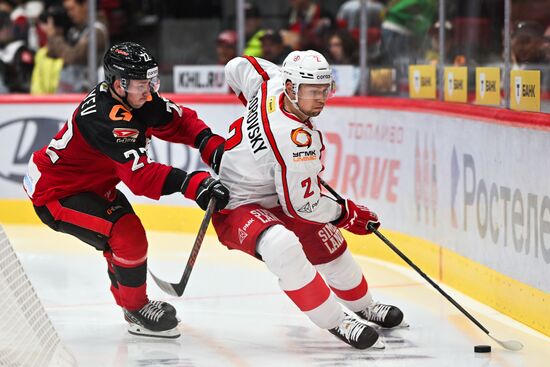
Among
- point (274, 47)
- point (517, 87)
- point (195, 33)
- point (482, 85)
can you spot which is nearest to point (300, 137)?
point (517, 87)

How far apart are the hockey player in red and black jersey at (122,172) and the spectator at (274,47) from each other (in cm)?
286

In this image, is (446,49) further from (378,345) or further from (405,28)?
(378,345)

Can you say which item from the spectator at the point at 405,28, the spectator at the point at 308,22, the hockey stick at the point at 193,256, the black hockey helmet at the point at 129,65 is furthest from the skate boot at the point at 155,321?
the spectator at the point at 308,22

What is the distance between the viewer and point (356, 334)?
179 inches

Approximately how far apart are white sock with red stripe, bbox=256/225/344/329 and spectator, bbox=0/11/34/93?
4.33m

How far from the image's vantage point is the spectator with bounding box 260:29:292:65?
7.89 m

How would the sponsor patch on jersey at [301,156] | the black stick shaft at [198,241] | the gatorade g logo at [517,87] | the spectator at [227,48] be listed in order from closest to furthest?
the sponsor patch on jersey at [301,156] < the black stick shaft at [198,241] < the gatorade g logo at [517,87] < the spectator at [227,48]

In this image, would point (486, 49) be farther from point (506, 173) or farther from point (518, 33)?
point (506, 173)

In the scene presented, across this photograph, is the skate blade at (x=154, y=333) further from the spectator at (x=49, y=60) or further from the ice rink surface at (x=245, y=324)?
the spectator at (x=49, y=60)

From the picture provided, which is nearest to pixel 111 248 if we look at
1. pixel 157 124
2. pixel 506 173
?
pixel 157 124

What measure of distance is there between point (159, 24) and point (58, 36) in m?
0.76

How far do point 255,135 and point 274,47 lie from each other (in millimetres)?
3473

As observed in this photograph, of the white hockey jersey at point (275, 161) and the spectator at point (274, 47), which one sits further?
the spectator at point (274, 47)

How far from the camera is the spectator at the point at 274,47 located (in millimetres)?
7887
